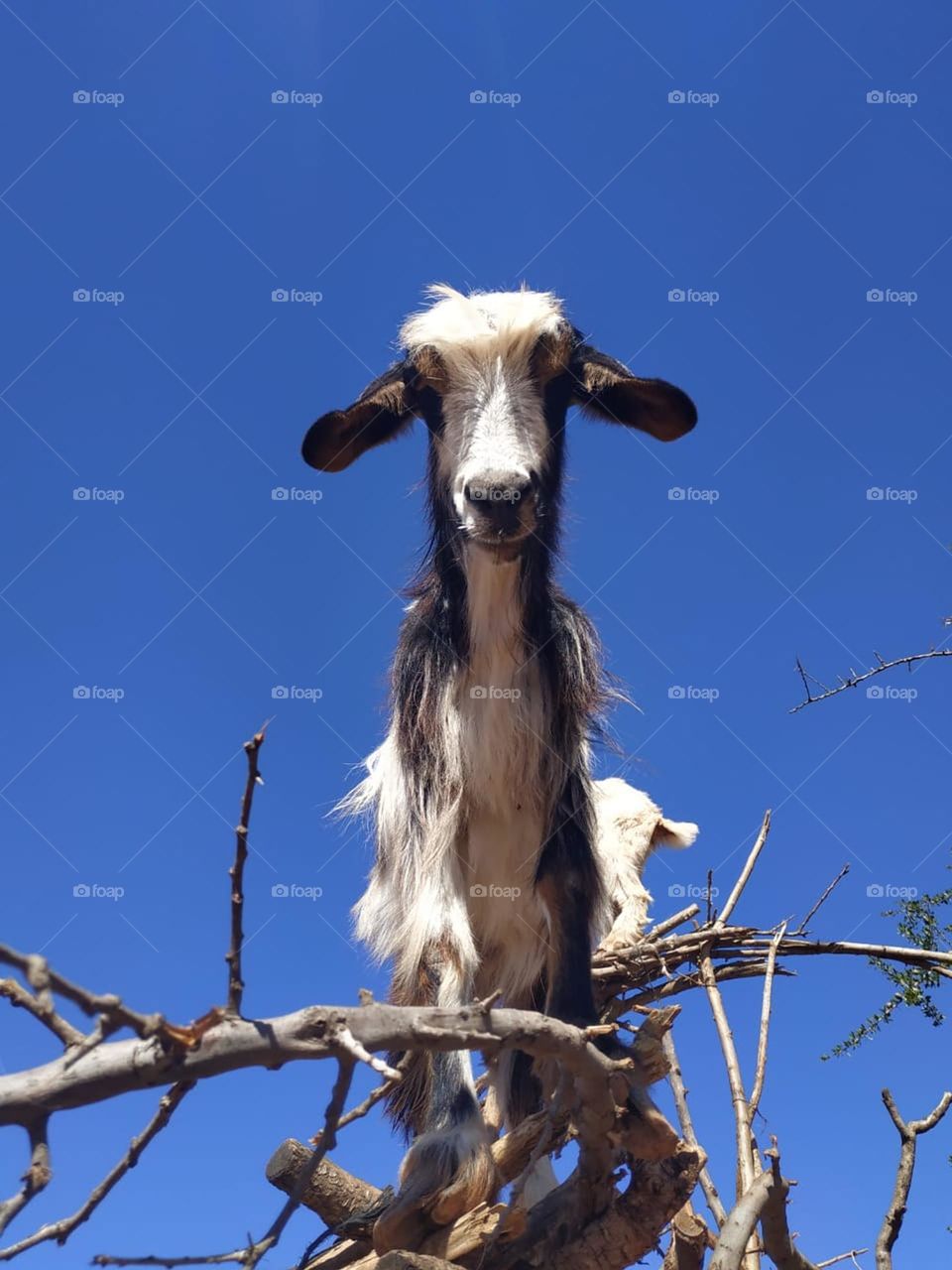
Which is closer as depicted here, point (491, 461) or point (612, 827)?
point (491, 461)

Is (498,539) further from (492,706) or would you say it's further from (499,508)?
(492,706)

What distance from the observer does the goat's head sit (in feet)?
14.3

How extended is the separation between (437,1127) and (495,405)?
8.08 feet

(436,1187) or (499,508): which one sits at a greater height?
(499,508)

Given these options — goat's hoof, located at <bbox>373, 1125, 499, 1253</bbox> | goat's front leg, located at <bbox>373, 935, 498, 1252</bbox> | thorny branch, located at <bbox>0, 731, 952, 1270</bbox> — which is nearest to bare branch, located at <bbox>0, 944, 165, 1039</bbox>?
thorny branch, located at <bbox>0, 731, 952, 1270</bbox>

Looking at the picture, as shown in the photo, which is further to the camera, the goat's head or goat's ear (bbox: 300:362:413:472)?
goat's ear (bbox: 300:362:413:472)

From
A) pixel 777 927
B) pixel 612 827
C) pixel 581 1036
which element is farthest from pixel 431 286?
pixel 581 1036

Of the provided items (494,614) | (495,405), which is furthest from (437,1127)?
(495,405)

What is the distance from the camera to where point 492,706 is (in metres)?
4.66

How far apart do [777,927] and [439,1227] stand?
1.71 meters

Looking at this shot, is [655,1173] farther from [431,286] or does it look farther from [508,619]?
[431,286]

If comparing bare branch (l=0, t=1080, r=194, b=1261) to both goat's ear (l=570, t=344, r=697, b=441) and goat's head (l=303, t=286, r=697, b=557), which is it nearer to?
goat's head (l=303, t=286, r=697, b=557)

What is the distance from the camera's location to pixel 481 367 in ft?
15.3

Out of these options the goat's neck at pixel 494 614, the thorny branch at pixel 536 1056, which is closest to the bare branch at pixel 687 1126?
the thorny branch at pixel 536 1056
